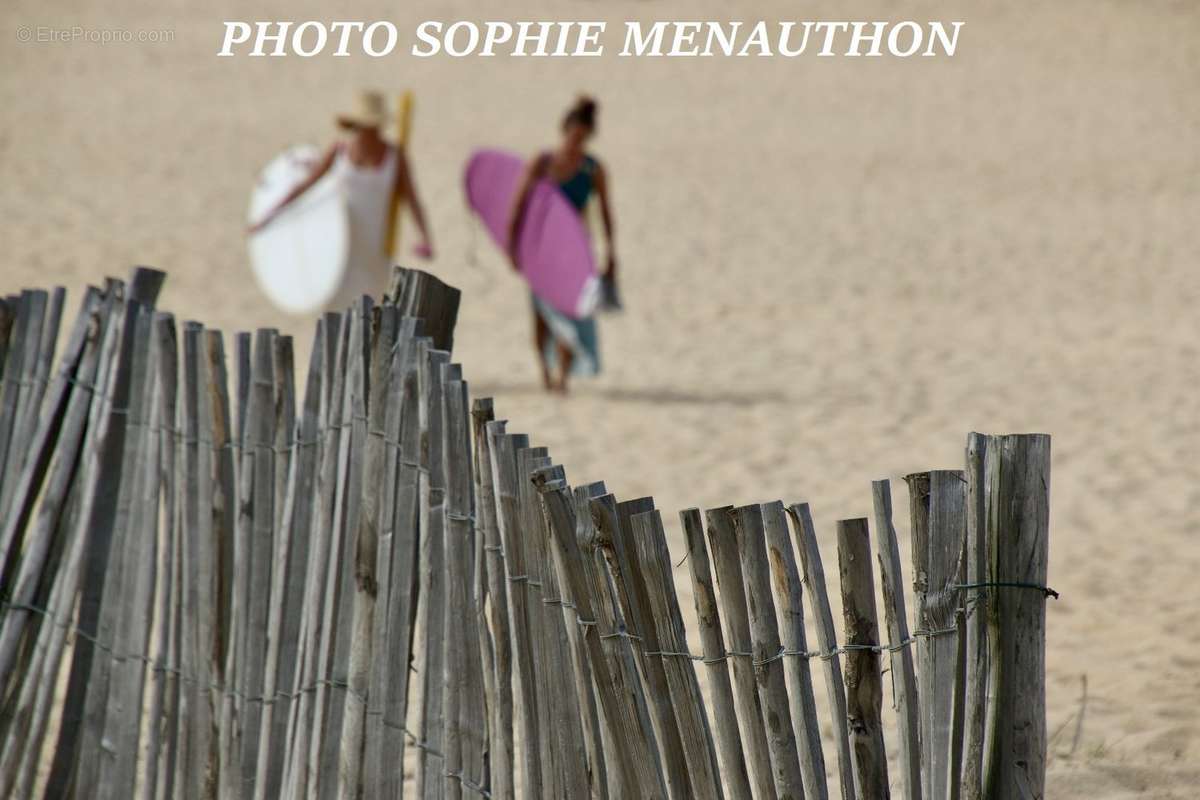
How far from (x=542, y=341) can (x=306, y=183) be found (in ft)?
5.14

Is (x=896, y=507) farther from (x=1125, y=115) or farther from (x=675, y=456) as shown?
(x=1125, y=115)

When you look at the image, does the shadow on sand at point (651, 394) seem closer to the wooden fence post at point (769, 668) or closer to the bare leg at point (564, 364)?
the bare leg at point (564, 364)

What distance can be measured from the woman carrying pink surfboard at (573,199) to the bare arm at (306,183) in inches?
39.1

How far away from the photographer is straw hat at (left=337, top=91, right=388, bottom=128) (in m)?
6.86

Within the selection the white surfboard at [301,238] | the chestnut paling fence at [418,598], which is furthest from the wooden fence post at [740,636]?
the white surfboard at [301,238]

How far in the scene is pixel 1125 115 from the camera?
19.6 m

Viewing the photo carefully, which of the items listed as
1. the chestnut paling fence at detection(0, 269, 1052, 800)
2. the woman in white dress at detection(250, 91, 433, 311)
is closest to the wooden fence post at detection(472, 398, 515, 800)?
the chestnut paling fence at detection(0, 269, 1052, 800)

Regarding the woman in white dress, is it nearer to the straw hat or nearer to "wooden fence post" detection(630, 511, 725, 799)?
the straw hat

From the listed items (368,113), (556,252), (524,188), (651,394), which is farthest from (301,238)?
(651,394)

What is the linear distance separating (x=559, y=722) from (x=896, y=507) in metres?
3.94

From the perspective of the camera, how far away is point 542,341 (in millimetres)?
7801

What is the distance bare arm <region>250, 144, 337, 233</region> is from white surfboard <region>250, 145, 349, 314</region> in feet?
0.15

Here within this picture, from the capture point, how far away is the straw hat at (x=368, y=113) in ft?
22.5

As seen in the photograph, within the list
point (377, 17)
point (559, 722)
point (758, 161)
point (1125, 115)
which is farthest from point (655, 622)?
point (377, 17)
